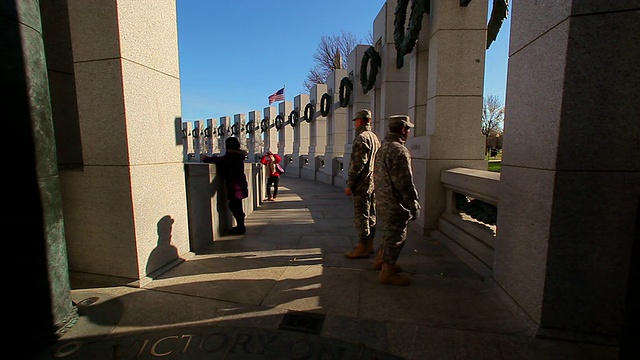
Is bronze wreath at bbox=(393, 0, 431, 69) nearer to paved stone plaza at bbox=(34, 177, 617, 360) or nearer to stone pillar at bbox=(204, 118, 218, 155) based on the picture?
paved stone plaza at bbox=(34, 177, 617, 360)

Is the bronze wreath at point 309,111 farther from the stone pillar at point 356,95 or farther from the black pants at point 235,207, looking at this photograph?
the black pants at point 235,207

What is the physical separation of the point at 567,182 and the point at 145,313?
404cm

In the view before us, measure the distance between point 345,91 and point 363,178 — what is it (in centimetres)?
970

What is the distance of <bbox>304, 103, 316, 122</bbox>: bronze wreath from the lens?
17.0m

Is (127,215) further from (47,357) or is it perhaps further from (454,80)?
(454,80)

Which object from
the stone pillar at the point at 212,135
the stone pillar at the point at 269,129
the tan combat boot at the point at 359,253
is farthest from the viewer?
the stone pillar at the point at 212,135

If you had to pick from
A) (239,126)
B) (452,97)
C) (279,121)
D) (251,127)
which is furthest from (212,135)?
(452,97)

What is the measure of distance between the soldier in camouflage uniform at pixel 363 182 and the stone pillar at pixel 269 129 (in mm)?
19898

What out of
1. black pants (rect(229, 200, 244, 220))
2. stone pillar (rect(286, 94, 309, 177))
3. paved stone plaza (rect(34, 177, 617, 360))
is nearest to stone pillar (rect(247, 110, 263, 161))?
stone pillar (rect(286, 94, 309, 177))

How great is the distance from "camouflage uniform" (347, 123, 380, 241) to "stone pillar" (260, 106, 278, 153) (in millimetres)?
19990

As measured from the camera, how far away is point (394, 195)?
11.2 feet

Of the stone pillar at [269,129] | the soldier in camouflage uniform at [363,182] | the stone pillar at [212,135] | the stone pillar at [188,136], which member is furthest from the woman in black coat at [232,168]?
the stone pillar at [188,136]

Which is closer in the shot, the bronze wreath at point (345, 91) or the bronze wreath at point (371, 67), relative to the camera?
the bronze wreath at point (371, 67)

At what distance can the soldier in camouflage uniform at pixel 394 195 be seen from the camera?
332cm
